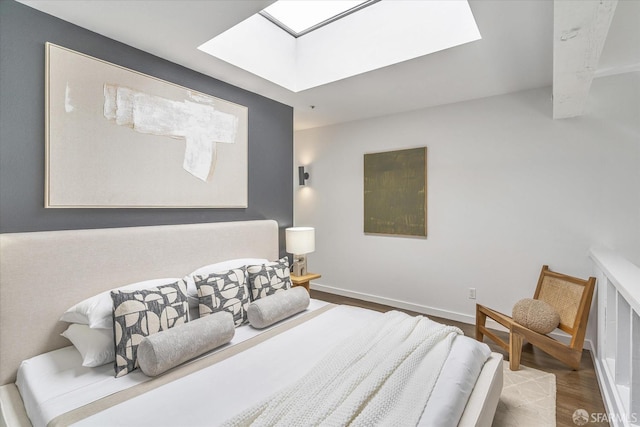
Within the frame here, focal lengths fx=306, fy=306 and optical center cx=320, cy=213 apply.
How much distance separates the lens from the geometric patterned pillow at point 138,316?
161 cm

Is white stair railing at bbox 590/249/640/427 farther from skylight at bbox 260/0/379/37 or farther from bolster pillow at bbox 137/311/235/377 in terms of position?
skylight at bbox 260/0/379/37

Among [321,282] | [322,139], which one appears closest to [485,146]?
[322,139]

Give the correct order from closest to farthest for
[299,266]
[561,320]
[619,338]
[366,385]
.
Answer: [366,385] < [619,338] < [561,320] < [299,266]

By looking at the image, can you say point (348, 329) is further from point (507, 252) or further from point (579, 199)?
point (579, 199)

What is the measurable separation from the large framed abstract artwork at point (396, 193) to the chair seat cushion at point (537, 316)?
1.36 m

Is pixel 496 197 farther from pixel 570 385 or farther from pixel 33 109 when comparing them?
pixel 33 109

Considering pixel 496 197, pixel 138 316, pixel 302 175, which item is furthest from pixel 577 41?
pixel 302 175

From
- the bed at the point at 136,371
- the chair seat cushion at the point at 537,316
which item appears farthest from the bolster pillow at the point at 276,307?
the chair seat cushion at the point at 537,316

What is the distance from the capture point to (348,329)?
2.12 m

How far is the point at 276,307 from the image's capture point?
2.24 metres

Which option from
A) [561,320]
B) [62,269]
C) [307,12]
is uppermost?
[307,12]

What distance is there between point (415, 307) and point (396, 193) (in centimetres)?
146

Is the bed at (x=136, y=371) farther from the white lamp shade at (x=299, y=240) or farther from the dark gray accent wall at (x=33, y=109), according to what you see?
the white lamp shade at (x=299, y=240)

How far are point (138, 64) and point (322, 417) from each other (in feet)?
8.46
